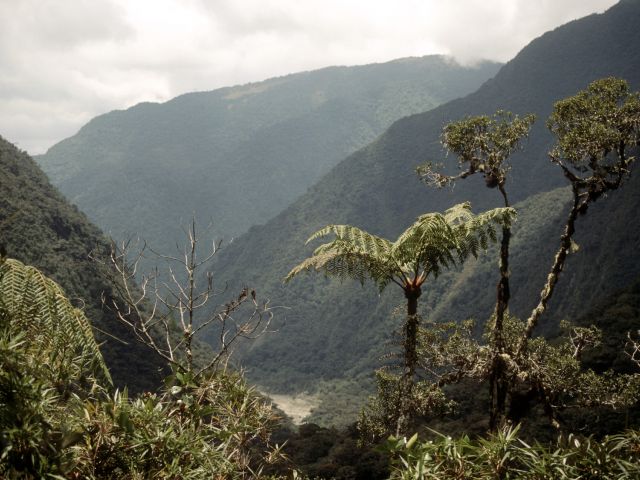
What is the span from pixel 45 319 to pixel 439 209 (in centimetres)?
12623

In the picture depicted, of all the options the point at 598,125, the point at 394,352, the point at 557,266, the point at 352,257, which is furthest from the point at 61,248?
the point at 598,125

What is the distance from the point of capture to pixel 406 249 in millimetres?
6070

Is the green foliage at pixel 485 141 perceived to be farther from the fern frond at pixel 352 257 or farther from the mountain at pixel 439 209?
the mountain at pixel 439 209

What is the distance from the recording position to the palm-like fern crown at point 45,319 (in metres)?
2.50

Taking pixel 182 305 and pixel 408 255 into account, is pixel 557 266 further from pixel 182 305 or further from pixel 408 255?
pixel 182 305

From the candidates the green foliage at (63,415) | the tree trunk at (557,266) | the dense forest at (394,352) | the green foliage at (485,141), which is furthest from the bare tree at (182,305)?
the green foliage at (485,141)

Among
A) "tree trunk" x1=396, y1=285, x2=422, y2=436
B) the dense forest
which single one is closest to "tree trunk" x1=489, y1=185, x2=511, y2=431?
the dense forest

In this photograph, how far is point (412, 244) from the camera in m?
5.99

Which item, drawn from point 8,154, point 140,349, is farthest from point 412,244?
point 8,154

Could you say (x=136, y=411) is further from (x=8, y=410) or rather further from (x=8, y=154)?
(x=8, y=154)

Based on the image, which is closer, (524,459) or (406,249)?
(524,459)

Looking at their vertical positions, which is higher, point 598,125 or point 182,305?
point 598,125

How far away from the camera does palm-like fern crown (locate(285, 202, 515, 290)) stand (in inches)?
233

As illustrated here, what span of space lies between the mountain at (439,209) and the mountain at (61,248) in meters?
23.7
